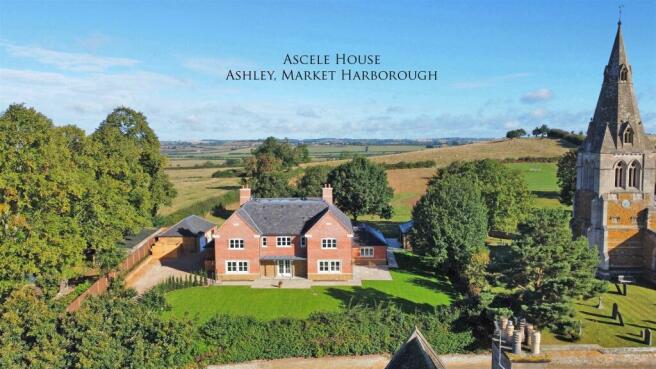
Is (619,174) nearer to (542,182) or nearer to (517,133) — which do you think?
(542,182)

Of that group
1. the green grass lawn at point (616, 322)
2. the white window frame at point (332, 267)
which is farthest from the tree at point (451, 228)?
the green grass lawn at point (616, 322)

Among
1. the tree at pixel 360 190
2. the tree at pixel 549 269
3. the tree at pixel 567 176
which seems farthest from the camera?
the tree at pixel 567 176

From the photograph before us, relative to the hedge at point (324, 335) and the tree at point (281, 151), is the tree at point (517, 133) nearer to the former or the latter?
the tree at point (281, 151)

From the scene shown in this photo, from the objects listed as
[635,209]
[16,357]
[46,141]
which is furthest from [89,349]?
[635,209]

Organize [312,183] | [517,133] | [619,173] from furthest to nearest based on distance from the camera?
1. [517,133]
2. [312,183]
3. [619,173]

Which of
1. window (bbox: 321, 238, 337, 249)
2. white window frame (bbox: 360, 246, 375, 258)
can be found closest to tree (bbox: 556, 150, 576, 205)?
white window frame (bbox: 360, 246, 375, 258)

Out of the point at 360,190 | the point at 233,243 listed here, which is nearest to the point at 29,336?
the point at 233,243

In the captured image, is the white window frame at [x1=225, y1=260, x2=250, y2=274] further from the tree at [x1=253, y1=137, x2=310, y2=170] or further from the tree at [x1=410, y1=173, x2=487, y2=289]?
the tree at [x1=253, y1=137, x2=310, y2=170]
